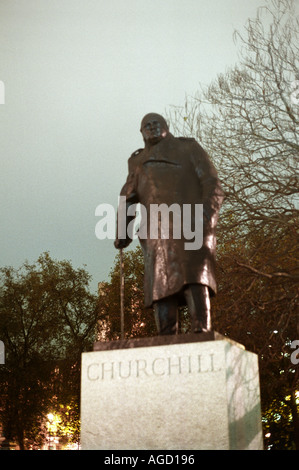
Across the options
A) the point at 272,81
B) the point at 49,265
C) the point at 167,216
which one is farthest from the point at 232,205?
the point at 49,265

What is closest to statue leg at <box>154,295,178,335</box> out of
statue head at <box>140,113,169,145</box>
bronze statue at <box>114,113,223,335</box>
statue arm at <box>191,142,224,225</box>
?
bronze statue at <box>114,113,223,335</box>

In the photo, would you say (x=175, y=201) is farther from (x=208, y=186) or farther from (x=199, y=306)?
(x=199, y=306)

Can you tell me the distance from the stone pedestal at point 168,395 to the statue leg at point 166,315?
44 centimetres

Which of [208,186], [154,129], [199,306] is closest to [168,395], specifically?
[199,306]

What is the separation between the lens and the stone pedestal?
4.76 meters

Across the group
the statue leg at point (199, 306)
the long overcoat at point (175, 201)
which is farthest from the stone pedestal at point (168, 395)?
the long overcoat at point (175, 201)

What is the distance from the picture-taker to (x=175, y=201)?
5789 mm

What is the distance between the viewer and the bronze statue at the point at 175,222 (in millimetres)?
5520

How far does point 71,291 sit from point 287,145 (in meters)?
17.7

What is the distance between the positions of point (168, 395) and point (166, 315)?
3.07 ft

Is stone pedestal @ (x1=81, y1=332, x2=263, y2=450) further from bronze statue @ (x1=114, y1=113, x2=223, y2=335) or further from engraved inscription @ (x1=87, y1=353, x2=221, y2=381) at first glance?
bronze statue @ (x1=114, y1=113, x2=223, y2=335)

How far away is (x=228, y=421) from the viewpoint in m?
4.69

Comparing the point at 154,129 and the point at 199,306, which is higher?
the point at 154,129

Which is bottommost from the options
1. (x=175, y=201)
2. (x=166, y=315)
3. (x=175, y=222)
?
(x=166, y=315)
